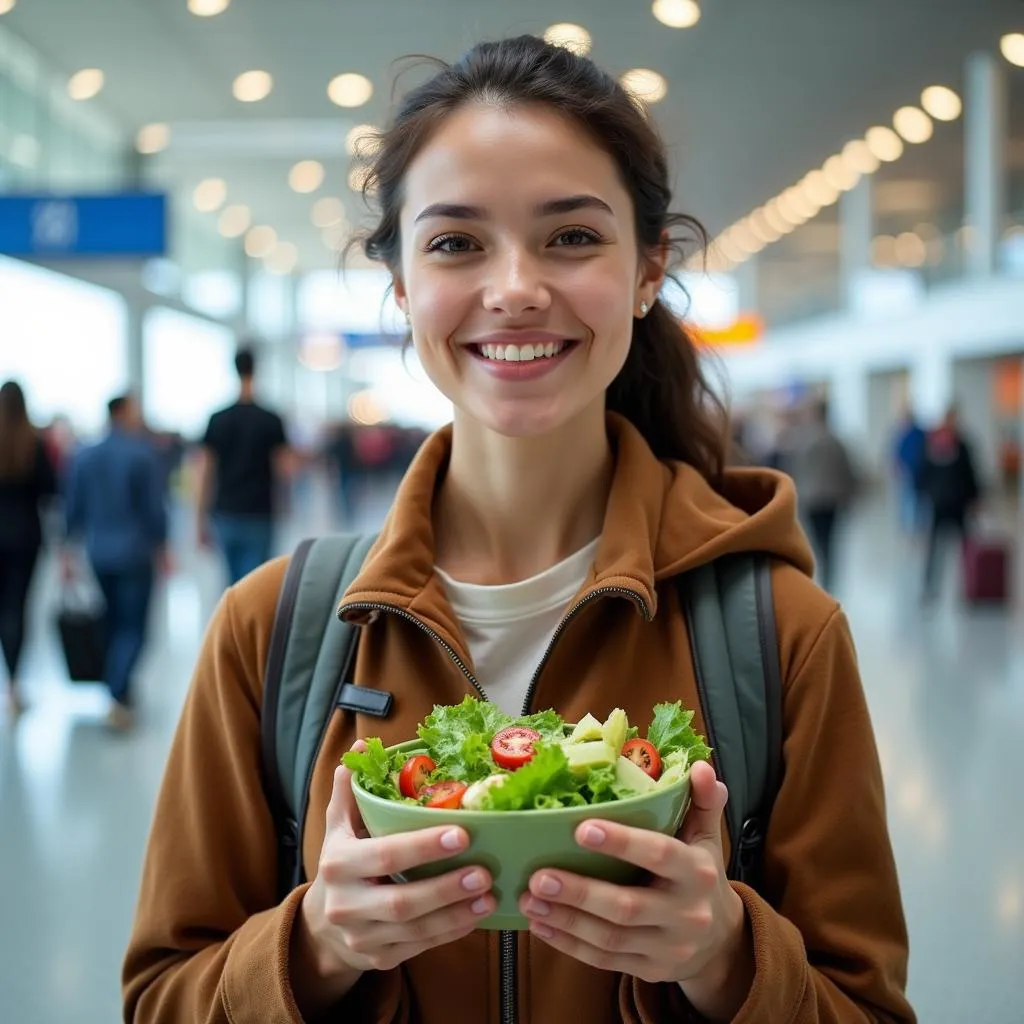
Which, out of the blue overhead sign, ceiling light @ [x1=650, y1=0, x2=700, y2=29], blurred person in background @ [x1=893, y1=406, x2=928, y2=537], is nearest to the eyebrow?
the blue overhead sign

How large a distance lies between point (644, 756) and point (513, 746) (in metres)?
0.13

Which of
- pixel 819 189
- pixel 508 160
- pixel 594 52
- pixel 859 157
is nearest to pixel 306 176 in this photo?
pixel 859 157

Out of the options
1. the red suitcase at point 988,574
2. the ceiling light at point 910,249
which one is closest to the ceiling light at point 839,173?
the ceiling light at point 910,249

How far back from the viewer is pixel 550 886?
1.05m

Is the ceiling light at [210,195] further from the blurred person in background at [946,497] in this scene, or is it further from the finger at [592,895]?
the finger at [592,895]

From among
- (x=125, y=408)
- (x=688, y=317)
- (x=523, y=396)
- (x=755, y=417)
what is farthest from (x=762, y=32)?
(x=755, y=417)

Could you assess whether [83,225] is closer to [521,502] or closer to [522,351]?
[521,502]

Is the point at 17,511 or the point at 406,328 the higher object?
the point at 406,328

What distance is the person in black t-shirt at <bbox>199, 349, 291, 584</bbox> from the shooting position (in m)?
7.77

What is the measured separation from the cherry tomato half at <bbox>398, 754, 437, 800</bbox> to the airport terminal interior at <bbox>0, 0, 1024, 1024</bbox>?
0.44 meters

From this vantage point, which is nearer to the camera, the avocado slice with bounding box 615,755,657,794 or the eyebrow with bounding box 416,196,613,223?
the avocado slice with bounding box 615,755,657,794

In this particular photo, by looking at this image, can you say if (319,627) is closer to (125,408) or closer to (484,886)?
(484,886)

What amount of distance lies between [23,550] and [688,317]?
18.8 ft

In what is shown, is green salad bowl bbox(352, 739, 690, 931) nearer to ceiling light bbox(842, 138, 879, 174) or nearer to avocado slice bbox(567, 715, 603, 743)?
avocado slice bbox(567, 715, 603, 743)
